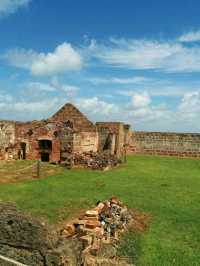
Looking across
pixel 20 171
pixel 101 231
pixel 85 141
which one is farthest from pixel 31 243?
pixel 85 141

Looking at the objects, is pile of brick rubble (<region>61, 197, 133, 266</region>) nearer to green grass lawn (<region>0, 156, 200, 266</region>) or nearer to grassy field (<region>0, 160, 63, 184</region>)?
green grass lawn (<region>0, 156, 200, 266</region>)

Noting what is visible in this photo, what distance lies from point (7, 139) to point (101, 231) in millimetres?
16026

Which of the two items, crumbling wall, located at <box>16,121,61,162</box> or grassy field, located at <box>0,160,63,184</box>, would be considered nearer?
grassy field, located at <box>0,160,63,184</box>

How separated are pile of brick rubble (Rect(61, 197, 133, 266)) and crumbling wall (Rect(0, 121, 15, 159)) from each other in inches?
528

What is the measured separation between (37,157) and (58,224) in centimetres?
1358

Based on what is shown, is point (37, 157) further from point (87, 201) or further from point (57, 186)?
point (87, 201)

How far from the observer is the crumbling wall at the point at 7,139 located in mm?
23156

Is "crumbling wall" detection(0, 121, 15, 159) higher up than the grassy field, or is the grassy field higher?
"crumbling wall" detection(0, 121, 15, 159)

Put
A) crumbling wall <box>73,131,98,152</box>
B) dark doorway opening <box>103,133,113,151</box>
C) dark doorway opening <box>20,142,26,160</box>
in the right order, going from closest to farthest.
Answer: crumbling wall <box>73,131,98,152</box> → dark doorway opening <box>20,142,26,160</box> → dark doorway opening <box>103,133,113,151</box>

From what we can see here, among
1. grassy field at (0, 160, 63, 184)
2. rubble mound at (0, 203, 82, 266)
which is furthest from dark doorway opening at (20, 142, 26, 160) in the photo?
rubble mound at (0, 203, 82, 266)

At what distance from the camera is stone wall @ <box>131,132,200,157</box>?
29141 mm

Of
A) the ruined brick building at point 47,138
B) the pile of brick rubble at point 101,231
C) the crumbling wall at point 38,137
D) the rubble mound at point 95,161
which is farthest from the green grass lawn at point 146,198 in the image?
the crumbling wall at point 38,137

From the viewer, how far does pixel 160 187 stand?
626 inches

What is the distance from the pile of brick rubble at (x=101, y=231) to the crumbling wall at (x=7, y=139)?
13.4m
